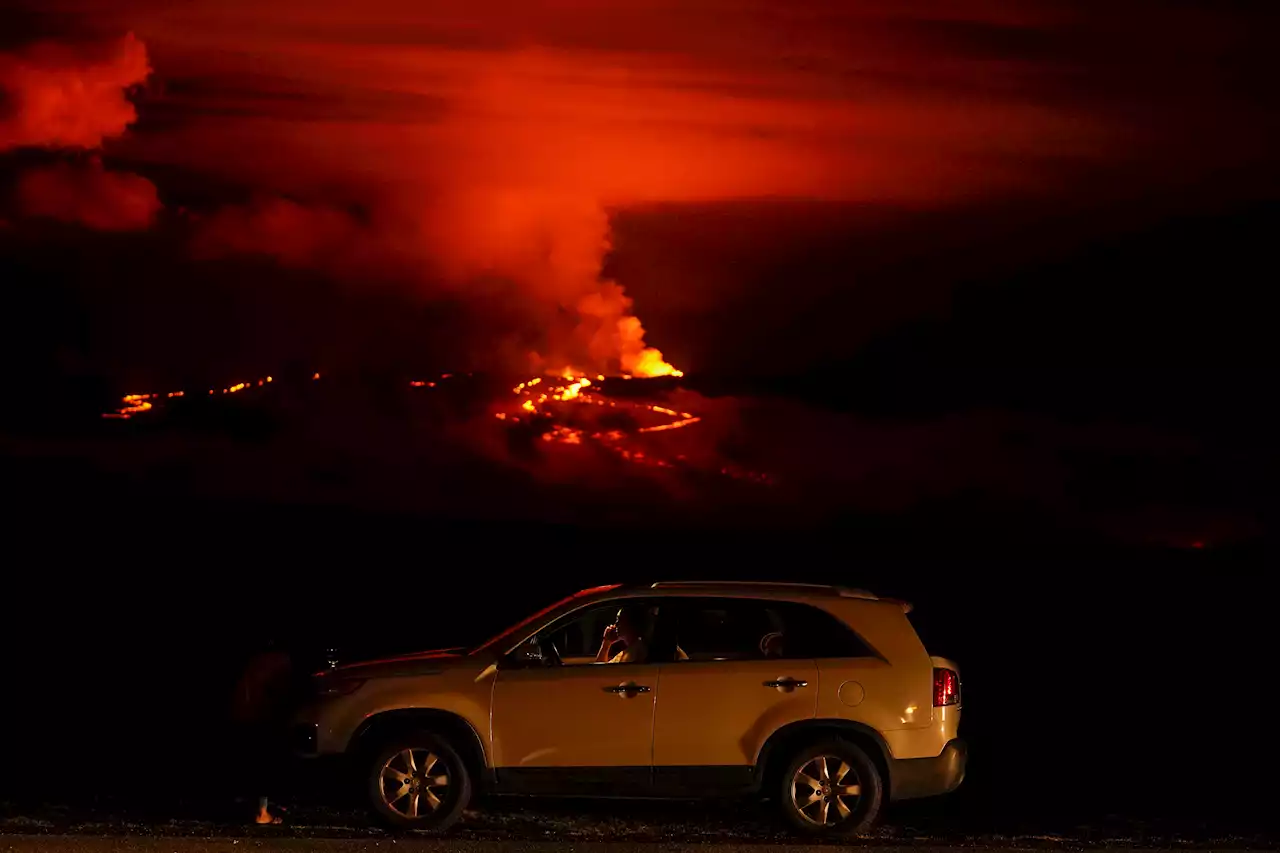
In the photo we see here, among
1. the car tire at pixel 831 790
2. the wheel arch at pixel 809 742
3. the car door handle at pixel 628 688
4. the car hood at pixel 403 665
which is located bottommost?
the car tire at pixel 831 790

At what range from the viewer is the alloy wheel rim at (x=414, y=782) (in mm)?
10961

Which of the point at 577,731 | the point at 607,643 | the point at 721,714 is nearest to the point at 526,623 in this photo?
the point at 607,643

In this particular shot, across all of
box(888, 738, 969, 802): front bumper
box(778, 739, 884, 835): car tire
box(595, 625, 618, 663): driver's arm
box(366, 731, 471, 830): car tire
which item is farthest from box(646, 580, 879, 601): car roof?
box(366, 731, 471, 830): car tire

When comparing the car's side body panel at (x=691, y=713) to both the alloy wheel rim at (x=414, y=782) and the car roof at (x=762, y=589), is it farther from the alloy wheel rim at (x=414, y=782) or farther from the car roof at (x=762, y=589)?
the alloy wheel rim at (x=414, y=782)

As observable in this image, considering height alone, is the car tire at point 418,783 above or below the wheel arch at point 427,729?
below

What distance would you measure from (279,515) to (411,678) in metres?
79.2

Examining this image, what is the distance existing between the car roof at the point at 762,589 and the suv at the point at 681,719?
0.7 inches

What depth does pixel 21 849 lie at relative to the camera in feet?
31.7

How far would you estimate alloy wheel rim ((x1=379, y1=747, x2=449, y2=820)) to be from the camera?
10961 mm

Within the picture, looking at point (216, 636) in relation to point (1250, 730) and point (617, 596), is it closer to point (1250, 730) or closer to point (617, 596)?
point (1250, 730)

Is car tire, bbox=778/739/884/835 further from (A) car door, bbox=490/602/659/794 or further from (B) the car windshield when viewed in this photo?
(B) the car windshield

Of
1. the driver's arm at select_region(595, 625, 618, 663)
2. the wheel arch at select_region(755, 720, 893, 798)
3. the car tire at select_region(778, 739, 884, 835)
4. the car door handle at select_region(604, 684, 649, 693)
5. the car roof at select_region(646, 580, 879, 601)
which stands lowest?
the car tire at select_region(778, 739, 884, 835)

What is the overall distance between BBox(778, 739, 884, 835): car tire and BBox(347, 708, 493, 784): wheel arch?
1879 mm

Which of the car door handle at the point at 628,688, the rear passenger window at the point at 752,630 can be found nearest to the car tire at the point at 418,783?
the car door handle at the point at 628,688
